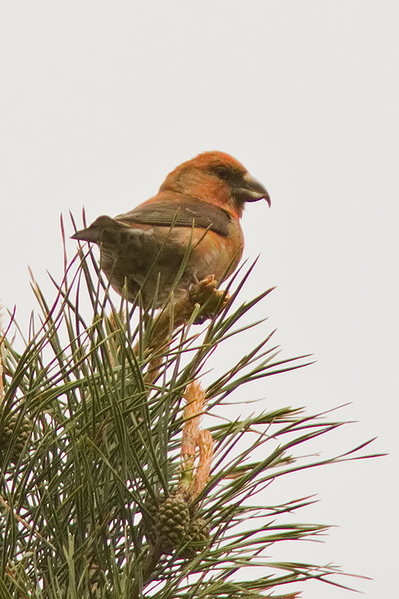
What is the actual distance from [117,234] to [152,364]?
916 millimetres

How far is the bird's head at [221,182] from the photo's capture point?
3.62m

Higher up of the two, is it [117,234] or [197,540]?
[117,234]

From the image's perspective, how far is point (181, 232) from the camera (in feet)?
9.05

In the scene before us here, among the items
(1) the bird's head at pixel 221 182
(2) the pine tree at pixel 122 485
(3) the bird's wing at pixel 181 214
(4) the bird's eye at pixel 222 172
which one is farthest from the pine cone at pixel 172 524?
(4) the bird's eye at pixel 222 172

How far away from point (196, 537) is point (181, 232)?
171cm

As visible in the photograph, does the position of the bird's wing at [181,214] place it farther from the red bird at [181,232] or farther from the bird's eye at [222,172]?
the bird's eye at [222,172]

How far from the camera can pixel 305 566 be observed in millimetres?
1212

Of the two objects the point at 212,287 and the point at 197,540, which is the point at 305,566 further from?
the point at 212,287

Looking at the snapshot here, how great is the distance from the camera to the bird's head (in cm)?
362

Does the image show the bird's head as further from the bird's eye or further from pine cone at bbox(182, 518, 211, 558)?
pine cone at bbox(182, 518, 211, 558)

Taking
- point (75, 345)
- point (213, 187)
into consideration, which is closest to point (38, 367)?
point (75, 345)

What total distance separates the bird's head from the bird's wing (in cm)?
13

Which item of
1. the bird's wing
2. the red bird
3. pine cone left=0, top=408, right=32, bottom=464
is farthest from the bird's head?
pine cone left=0, top=408, right=32, bottom=464

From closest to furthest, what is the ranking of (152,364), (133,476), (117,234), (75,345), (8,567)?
(8,567), (133,476), (75,345), (152,364), (117,234)
